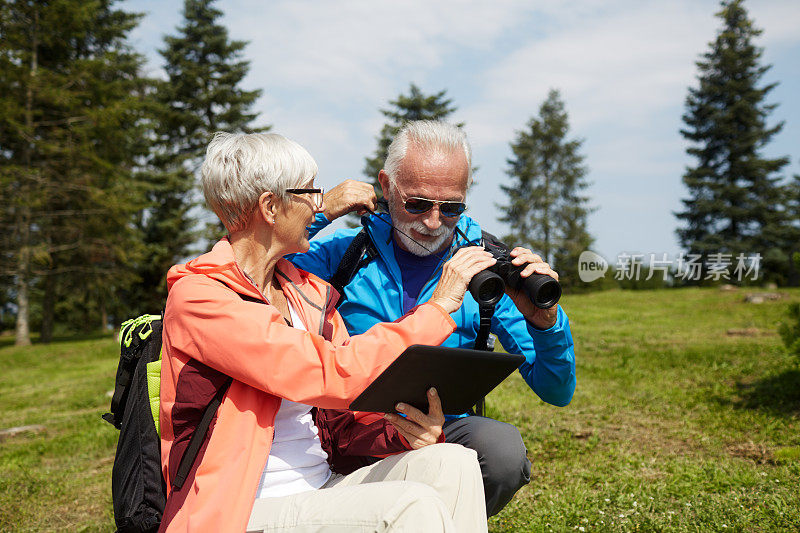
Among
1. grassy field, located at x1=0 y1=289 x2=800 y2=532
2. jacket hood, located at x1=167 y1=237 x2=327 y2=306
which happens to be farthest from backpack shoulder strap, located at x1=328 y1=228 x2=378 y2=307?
grassy field, located at x1=0 y1=289 x2=800 y2=532

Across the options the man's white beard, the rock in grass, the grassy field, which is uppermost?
the man's white beard

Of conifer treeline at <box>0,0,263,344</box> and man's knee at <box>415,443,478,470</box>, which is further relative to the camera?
conifer treeline at <box>0,0,263,344</box>

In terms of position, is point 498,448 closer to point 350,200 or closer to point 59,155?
point 350,200

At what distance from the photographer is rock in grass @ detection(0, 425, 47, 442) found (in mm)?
7874

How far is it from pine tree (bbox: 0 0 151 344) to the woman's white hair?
840 inches

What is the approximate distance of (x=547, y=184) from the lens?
40938 millimetres

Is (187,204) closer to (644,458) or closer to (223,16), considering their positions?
(223,16)

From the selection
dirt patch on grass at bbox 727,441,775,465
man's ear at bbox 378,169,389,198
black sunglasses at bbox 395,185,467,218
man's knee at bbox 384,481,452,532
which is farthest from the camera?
dirt patch on grass at bbox 727,441,775,465

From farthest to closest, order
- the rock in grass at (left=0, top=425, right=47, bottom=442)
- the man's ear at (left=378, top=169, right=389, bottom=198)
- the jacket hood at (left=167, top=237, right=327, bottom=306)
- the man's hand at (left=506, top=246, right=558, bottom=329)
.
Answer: the rock in grass at (left=0, top=425, right=47, bottom=442) → the man's ear at (left=378, top=169, right=389, bottom=198) → the man's hand at (left=506, top=246, right=558, bottom=329) → the jacket hood at (left=167, top=237, right=327, bottom=306)

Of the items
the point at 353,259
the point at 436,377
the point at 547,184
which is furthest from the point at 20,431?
the point at 547,184

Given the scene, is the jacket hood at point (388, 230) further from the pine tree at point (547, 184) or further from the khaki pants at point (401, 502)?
the pine tree at point (547, 184)

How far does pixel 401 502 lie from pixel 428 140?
2058 mm

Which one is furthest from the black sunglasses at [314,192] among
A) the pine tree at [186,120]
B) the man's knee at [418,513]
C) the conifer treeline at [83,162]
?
the pine tree at [186,120]

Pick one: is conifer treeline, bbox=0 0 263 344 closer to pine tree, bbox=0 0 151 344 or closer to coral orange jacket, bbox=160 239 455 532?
pine tree, bbox=0 0 151 344
